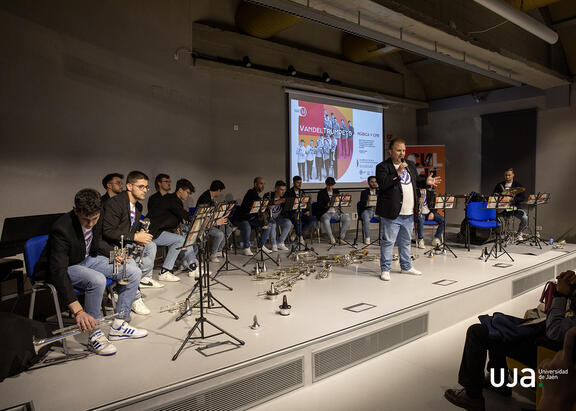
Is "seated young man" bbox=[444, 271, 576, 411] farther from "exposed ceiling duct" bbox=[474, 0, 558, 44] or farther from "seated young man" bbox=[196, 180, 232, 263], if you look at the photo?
"exposed ceiling duct" bbox=[474, 0, 558, 44]

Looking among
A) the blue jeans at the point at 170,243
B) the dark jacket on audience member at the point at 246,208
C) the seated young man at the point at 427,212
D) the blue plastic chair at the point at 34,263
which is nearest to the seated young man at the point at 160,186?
the blue jeans at the point at 170,243

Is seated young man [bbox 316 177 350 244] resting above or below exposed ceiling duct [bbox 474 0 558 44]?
below

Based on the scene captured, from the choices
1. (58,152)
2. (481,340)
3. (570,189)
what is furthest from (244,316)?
(570,189)

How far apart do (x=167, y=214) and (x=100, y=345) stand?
2133mm

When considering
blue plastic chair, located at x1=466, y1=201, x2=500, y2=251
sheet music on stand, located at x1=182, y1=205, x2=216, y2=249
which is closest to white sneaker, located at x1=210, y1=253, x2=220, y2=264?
sheet music on stand, located at x1=182, y1=205, x2=216, y2=249

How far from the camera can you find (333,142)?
8594 mm

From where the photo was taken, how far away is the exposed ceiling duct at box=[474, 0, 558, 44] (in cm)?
498

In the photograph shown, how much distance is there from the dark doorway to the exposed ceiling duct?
9.64ft

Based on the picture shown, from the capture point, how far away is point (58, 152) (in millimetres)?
5074

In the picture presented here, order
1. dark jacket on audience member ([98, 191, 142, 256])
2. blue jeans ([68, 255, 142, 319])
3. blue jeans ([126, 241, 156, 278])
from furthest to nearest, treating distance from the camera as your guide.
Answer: blue jeans ([126, 241, 156, 278])
dark jacket on audience member ([98, 191, 142, 256])
blue jeans ([68, 255, 142, 319])

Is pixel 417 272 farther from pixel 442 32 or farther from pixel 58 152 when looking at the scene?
pixel 58 152

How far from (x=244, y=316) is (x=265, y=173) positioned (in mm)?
4544

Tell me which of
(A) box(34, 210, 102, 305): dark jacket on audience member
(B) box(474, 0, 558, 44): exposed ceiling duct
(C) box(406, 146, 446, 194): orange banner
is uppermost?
(B) box(474, 0, 558, 44): exposed ceiling duct

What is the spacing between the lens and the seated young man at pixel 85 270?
2504 millimetres
